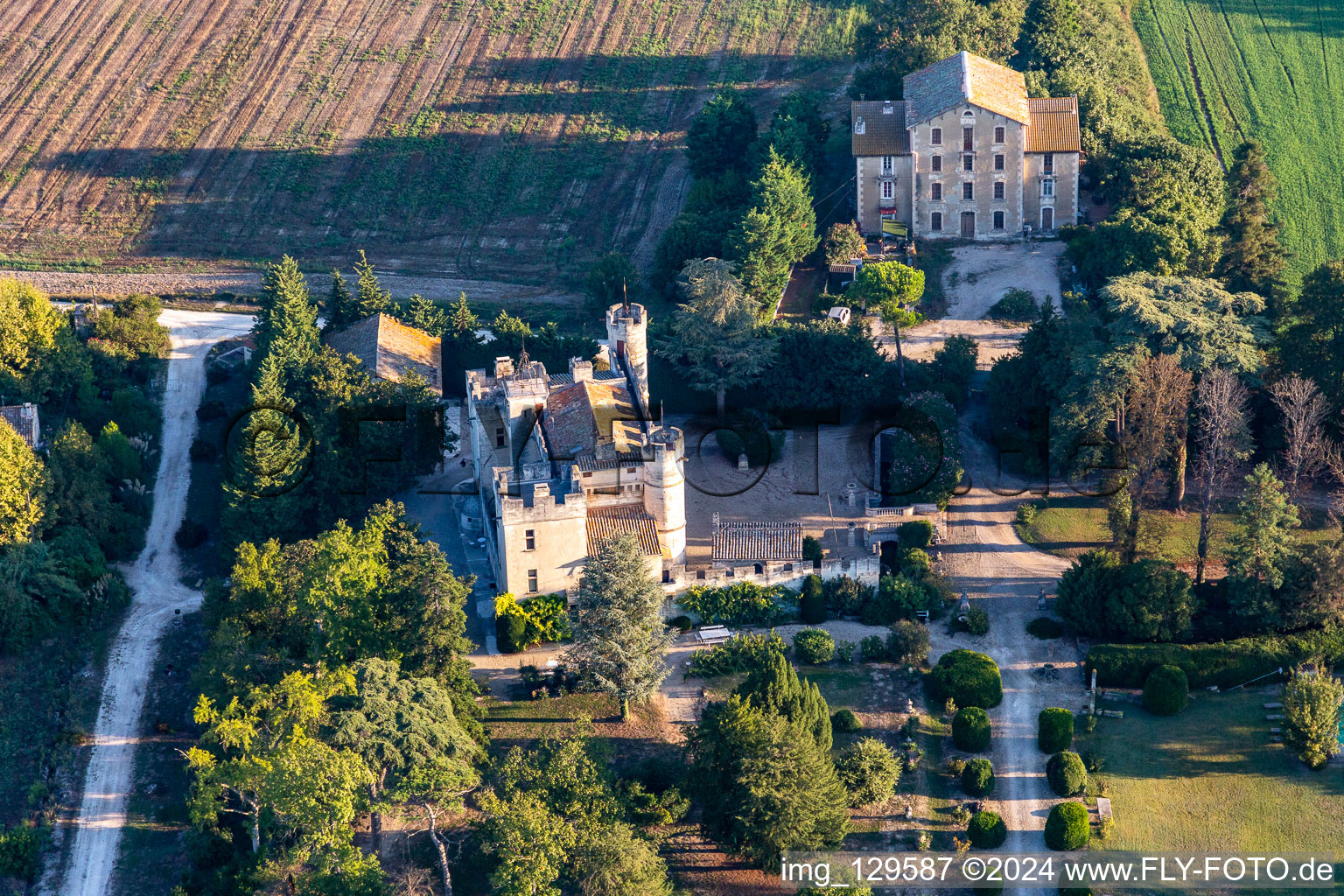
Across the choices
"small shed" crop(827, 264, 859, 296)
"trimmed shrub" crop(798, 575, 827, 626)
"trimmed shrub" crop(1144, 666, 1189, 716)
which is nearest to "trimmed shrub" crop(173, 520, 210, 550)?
"trimmed shrub" crop(798, 575, 827, 626)

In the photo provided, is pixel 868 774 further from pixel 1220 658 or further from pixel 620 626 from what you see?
pixel 1220 658

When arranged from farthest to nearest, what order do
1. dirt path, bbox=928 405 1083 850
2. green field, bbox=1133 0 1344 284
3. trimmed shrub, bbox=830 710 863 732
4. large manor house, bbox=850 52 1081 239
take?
1. green field, bbox=1133 0 1344 284
2. large manor house, bbox=850 52 1081 239
3. trimmed shrub, bbox=830 710 863 732
4. dirt path, bbox=928 405 1083 850

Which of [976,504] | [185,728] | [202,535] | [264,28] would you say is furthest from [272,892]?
[264,28]

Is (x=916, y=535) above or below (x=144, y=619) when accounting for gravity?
above

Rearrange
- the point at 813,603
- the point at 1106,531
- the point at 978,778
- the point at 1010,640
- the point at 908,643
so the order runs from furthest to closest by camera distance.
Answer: the point at 1106,531 < the point at 813,603 < the point at 1010,640 < the point at 908,643 < the point at 978,778

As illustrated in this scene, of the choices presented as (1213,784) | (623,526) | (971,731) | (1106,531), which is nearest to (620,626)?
(623,526)

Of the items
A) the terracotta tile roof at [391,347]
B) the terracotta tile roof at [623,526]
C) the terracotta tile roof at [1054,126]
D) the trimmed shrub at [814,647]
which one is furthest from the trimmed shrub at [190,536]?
the terracotta tile roof at [1054,126]

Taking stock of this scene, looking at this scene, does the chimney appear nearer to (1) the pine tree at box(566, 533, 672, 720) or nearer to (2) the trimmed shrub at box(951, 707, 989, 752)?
(1) the pine tree at box(566, 533, 672, 720)
